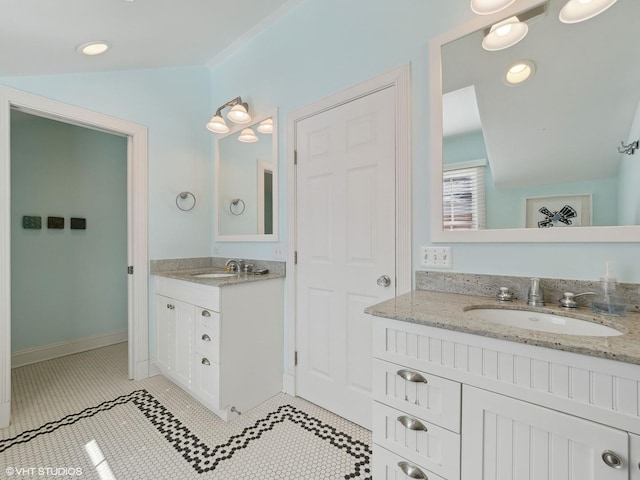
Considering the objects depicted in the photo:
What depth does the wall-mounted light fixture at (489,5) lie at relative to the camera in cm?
116

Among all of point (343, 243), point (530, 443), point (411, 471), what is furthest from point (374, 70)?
point (411, 471)

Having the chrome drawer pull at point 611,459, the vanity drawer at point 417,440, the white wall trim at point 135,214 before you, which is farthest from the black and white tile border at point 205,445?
the chrome drawer pull at point 611,459

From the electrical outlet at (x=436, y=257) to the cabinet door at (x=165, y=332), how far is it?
5.93 ft

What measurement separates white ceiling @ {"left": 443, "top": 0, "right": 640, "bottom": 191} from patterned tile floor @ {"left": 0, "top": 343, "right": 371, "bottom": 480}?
1632 millimetres

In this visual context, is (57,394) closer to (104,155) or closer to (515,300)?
(104,155)

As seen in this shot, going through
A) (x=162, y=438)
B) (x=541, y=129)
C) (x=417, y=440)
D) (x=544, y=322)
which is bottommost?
(x=162, y=438)

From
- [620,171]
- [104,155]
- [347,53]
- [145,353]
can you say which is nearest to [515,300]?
[620,171]

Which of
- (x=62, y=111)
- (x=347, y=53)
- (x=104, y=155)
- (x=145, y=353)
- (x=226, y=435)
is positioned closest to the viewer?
(x=226, y=435)

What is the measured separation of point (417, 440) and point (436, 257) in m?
0.80

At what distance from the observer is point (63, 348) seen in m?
2.85

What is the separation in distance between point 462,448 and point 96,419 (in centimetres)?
210

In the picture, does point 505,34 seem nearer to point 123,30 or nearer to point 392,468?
point 392,468

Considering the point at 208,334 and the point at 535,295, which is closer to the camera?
the point at 535,295

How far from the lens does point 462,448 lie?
0.87 meters
